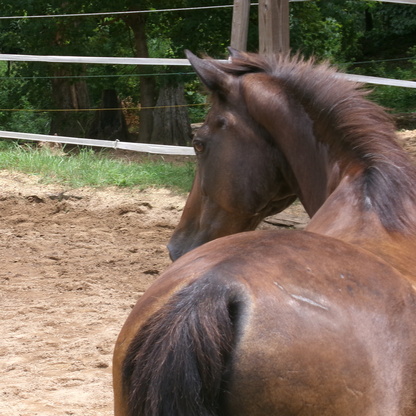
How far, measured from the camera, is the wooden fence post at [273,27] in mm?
6297

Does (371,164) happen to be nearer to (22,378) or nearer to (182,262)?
(182,262)

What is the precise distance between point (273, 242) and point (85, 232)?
16.9ft

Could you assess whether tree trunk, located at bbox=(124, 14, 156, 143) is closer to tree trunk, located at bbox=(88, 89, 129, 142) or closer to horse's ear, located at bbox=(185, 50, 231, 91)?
tree trunk, located at bbox=(88, 89, 129, 142)

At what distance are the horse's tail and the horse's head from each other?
5.52 ft

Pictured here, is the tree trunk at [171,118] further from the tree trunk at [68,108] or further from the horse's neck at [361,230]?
the horse's neck at [361,230]

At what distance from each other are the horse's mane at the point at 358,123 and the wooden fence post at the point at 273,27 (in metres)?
3.05

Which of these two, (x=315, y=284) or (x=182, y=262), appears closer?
(x=315, y=284)

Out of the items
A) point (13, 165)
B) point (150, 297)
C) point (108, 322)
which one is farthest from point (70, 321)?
point (13, 165)

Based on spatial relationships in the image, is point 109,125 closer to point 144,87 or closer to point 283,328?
point 144,87

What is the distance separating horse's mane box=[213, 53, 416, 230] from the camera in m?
2.18

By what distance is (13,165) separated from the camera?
835 cm

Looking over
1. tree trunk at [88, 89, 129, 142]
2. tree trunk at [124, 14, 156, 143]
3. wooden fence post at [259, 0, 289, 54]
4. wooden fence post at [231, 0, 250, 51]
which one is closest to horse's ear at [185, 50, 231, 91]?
wooden fence post at [259, 0, 289, 54]

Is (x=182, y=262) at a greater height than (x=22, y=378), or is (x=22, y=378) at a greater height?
(x=182, y=262)

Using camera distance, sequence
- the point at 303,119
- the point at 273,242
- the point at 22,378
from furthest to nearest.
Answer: the point at 22,378 → the point at 303,119 → the point at 273,242
